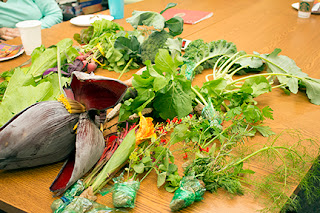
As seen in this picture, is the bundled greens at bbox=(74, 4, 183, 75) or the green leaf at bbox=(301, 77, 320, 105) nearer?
the green leaf at bbox=(301, 77, 320, 105)

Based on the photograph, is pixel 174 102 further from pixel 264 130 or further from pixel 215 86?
pixel 264 130

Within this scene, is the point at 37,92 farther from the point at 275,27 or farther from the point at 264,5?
the point at 264,5

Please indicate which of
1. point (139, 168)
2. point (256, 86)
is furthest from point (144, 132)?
point (256, 86)

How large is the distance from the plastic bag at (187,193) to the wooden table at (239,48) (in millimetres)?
26

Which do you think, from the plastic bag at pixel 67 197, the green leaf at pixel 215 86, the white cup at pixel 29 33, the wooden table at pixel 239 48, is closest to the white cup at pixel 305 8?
the wooden table at pixel 239 48

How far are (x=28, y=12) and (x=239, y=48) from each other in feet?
5.90

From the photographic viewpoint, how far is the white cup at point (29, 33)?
1432 mm

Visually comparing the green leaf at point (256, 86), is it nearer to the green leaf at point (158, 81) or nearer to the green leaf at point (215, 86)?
the green leaf at point (215, 86)

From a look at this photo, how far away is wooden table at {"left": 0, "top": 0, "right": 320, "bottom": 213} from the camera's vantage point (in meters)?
0.68

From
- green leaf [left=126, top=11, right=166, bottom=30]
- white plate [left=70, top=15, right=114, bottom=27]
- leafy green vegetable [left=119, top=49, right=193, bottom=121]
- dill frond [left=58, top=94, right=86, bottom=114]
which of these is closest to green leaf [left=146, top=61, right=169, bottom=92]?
leafy green vegetable [left=119, top=49, right=193, bottom=121]

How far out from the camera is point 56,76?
97 centimetres

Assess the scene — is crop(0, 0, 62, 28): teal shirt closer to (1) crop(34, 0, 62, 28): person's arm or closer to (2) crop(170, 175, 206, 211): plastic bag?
(1) crop(34, 0, 62, 28): person's arm

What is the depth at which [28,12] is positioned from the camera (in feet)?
8.03

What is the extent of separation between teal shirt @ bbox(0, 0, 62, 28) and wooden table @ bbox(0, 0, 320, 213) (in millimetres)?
Answer: 551
